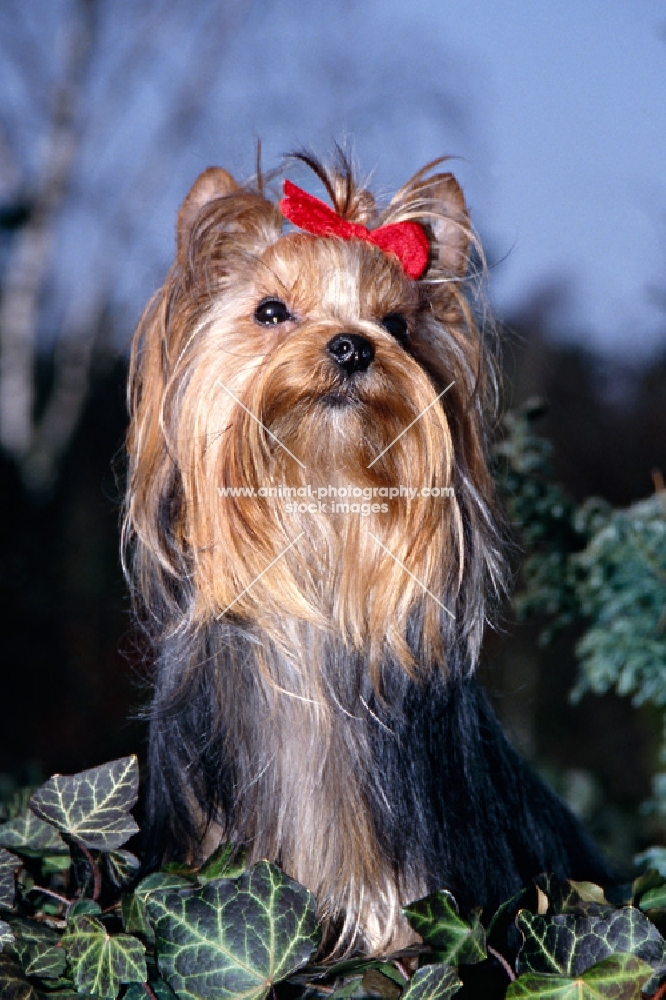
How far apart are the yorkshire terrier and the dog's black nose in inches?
0.8

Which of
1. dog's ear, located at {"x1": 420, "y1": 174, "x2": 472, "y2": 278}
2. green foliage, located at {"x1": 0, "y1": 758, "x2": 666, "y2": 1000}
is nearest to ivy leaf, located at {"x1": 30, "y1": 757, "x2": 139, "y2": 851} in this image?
green foliage, located at {"x1": 0, "y1": 758, "x2": 666, "y2": 1000}

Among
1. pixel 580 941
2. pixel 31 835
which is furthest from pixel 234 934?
pixel 31 835

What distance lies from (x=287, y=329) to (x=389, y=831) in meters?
0.87

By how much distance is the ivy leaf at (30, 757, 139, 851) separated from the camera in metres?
1.49

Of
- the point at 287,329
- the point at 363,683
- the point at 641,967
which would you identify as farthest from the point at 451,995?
the point at 287,329

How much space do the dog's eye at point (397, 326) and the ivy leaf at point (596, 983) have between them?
1.07m

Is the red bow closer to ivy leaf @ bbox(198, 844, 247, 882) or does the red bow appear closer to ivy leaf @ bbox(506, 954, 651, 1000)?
ivy leaf @ bbox(198, 844, 247, 882)

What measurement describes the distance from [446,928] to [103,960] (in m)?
0.44

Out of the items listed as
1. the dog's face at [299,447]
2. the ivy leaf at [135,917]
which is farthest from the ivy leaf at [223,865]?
the dog's face at [299,447]

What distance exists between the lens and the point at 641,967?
3.93 ft

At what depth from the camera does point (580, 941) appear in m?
1.30

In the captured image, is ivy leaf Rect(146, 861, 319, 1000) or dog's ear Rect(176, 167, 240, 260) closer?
ivy leaf Rect(146, 861, 319, 1000)

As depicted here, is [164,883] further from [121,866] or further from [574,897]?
[574,897]

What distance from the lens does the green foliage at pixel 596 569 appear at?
2279 mm
